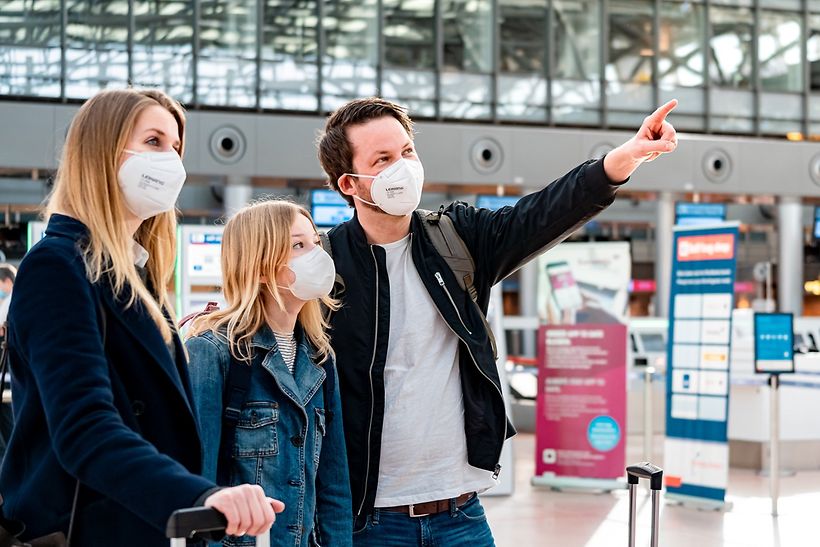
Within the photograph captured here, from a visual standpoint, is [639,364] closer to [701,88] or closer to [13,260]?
[701,88]

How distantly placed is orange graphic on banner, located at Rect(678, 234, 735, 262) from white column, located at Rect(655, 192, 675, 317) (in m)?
→ 15.2

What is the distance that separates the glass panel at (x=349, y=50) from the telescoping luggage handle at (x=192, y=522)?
20708mm

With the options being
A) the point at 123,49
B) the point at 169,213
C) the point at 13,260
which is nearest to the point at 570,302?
the point at 169,213

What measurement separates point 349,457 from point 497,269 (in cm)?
63

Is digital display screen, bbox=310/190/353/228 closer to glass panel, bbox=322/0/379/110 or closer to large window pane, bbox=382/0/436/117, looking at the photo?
glass panel, bbox=322/0/379/110


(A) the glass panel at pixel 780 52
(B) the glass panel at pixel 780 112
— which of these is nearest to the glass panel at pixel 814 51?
(A) the glass panel at pixel 780 52

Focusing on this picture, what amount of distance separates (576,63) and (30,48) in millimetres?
11429

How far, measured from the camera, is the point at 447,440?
266cm

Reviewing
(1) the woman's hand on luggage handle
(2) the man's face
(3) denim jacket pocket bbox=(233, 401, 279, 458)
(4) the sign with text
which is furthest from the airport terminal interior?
(1) the woman's hand on luggage handle

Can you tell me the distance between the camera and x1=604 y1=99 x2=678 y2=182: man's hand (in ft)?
8.40

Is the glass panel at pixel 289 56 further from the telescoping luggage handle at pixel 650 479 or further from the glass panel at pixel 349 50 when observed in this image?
the telescoping luggage handle at pixel 650 479

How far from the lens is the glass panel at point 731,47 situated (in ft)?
83.1

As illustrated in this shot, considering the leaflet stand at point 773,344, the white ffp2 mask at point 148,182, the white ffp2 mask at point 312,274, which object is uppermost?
the white ffp2 mask at point 148,182

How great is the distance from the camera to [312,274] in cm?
271
